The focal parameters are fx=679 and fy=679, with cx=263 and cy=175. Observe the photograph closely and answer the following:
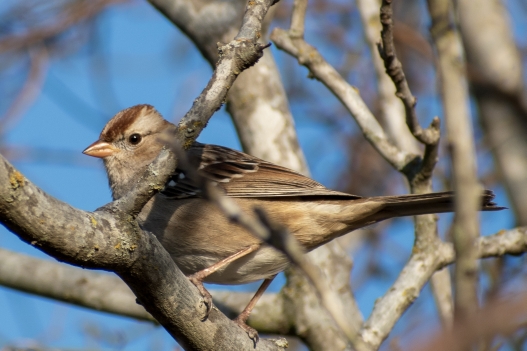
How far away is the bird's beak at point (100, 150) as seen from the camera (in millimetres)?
4980

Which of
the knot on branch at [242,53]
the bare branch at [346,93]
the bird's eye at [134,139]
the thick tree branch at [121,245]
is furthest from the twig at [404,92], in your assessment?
the bird's eye at [134,139]

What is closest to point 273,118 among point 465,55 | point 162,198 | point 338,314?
point 162,198

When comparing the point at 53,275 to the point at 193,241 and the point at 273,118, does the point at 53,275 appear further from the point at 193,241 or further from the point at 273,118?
the point at 273,118

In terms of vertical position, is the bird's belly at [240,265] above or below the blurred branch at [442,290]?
below

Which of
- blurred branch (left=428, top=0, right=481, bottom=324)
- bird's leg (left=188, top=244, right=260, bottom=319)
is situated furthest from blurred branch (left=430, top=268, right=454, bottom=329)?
blurred branch (left=428, top=0, right=481, bottom=324)

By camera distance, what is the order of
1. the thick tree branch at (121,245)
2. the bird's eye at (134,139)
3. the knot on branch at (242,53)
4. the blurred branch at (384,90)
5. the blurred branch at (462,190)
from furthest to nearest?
the blurred branch at (384,90)
the bird's eye at (134,139)
the knot on branch at (242,53)
the thick tree branch at (121,245)
the blurred branch at (462,190)

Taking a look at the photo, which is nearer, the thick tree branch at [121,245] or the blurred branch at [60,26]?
the thick tree branch at [121,245]

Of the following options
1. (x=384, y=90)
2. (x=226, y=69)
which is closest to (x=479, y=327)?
(x=226, y=69)

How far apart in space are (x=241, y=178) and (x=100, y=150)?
114cm

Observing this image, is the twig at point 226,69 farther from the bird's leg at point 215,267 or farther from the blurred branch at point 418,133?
the bird's leg at point 215,267

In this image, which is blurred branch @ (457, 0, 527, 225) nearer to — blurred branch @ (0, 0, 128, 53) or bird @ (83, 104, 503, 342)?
bird @ (83, 104, 503, 342)

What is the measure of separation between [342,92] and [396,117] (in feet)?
3.84

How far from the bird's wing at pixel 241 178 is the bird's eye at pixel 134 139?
1.52 feet

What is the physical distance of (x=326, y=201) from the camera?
4.36 metres
